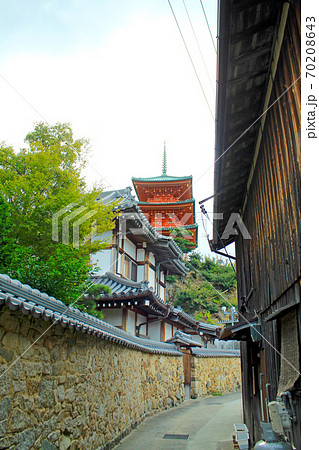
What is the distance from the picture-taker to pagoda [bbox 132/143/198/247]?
34375 mm

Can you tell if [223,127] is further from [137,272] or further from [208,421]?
[137,272]

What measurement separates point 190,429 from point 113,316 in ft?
17.1

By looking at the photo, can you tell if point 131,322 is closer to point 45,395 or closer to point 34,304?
point 45,395

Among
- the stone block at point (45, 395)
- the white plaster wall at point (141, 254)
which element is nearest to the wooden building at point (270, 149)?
the stone block at point (45, 395)

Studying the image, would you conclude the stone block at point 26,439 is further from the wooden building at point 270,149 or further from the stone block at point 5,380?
the wooden building at point 270,149

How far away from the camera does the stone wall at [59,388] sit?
439 centimetres

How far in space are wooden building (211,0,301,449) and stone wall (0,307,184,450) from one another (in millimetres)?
3137

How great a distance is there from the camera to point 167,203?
112 ft

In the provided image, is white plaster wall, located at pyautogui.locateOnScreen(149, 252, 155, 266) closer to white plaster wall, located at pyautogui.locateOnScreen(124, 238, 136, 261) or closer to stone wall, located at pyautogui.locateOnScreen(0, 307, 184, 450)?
white plaster wall, located at pyautogui.locateOnScreen(124, 238, 136, 261)

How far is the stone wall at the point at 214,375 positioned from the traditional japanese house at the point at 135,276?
2.42 meters

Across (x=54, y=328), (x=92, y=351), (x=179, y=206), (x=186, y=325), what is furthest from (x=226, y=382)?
(x=54, y=328)

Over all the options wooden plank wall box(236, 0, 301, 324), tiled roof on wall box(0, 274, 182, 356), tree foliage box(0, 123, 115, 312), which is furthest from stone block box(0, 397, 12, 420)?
wooden plank wall box(236, 0, 301, 324)

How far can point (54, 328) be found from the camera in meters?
5.56

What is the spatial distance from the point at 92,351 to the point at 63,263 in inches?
72.9
